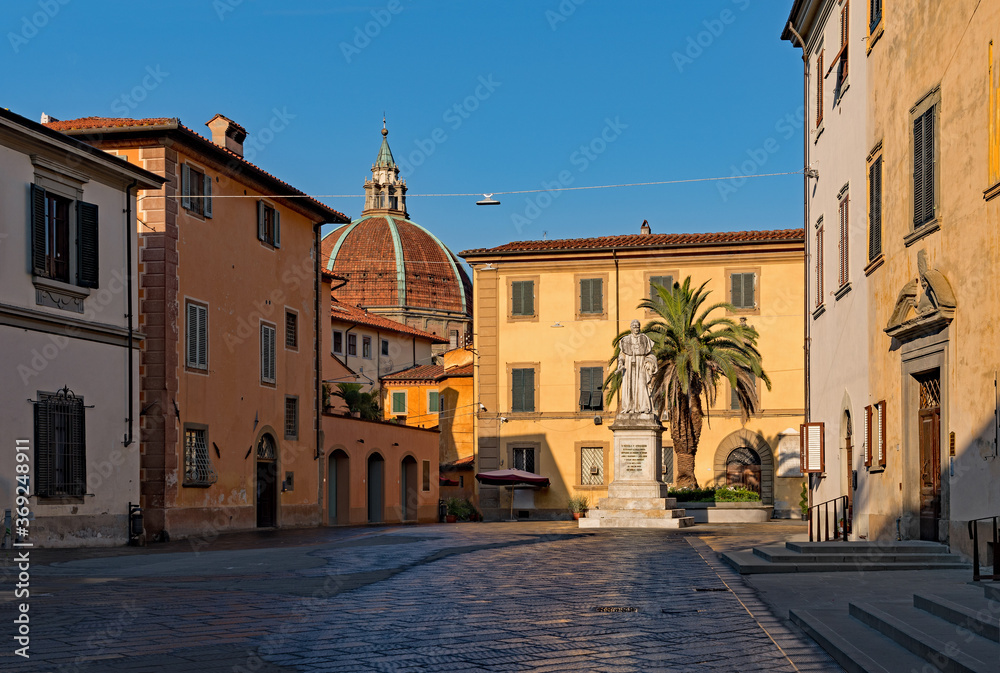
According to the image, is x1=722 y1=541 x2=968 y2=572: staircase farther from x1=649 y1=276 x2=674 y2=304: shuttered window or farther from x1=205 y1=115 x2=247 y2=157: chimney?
x1=649 y1=276 x2=674 y2=304: shuttered window

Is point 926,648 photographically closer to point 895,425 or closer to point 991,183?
point 991,183

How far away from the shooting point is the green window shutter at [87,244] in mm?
23234

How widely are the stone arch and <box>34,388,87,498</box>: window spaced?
28.8 m

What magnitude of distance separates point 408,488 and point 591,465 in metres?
8.13

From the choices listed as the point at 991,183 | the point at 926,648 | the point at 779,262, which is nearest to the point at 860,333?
the point at 991,183

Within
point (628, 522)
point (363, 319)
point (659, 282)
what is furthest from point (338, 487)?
point (363, 319)

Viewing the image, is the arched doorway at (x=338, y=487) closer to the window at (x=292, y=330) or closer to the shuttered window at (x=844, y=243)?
the window at (x=292, y=330)

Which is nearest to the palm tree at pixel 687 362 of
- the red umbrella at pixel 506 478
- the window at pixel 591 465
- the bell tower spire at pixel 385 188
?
the red umbrella at pixel 506 478

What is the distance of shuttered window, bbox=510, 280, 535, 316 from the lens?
48562mm

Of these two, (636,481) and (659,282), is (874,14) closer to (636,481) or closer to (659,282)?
(636,481)

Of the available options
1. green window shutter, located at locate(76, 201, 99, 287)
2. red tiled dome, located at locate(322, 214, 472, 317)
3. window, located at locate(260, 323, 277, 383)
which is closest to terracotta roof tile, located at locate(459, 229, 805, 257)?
window, located at locate(260, 323, 277, 383)

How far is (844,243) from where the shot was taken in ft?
71.4

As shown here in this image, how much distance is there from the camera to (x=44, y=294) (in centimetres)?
2212

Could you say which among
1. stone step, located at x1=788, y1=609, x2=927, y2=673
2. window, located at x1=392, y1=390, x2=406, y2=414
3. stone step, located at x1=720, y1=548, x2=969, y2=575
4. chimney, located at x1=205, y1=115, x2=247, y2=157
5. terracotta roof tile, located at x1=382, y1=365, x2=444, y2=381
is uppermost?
chimney, located at x1=205, y1=115, x2=247, y2=157
